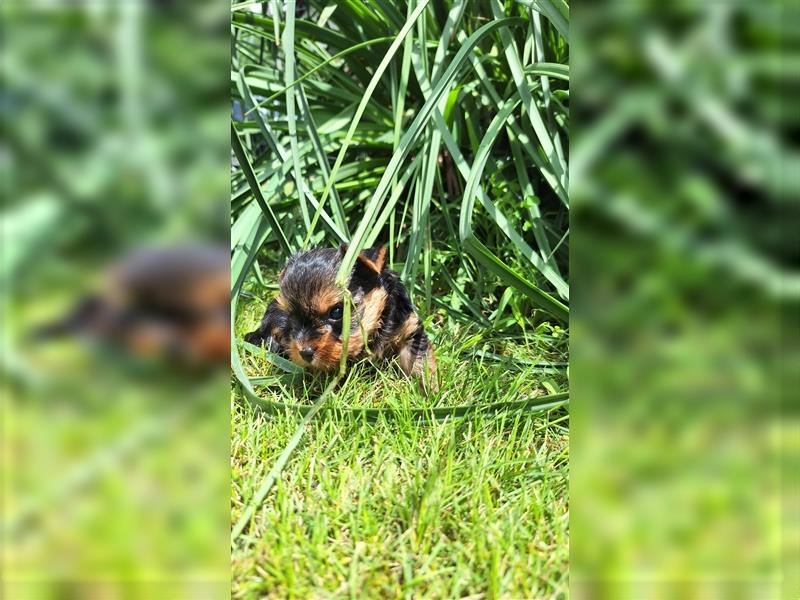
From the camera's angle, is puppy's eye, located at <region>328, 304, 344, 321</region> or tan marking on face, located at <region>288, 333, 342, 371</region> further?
puppy's eye, located at <region>328, 304, 344, 321</region>

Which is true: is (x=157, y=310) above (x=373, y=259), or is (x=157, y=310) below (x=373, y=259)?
below

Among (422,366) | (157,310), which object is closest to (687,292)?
(157,310)

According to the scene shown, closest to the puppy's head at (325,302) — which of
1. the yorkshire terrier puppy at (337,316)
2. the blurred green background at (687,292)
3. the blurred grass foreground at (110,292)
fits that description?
the yorkshire terrier puppy at (337,316)

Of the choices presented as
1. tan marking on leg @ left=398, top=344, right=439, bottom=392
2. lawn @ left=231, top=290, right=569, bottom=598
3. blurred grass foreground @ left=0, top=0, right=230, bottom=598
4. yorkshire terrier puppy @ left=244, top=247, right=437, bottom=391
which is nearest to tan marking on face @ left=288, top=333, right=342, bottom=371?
yorkshire terrier puppy @ left=244, top=247, right=437, bottom=391

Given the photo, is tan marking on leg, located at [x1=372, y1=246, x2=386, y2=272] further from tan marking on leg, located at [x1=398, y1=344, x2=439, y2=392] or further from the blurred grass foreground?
the blurred grass foreground

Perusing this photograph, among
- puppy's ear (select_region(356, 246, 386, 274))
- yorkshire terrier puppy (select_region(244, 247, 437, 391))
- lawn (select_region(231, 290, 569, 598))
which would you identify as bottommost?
lawn (select_region(231, 290, 569, 598))

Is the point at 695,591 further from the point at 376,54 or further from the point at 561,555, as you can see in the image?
the point at 376,54

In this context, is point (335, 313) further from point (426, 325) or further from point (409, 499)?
point (409, 499)

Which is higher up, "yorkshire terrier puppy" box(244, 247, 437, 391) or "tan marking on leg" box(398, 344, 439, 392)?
"yorkshire terrier puppy" box(244, 247, 437, 391)
